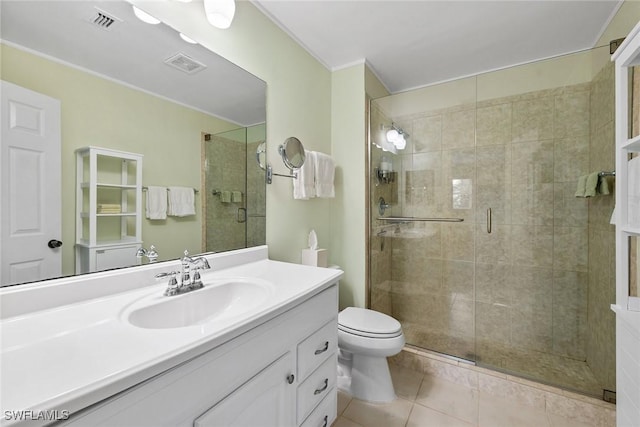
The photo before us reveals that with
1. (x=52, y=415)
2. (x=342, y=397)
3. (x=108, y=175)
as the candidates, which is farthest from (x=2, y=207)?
(x=342, y=397)

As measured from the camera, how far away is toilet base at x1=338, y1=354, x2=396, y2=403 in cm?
158

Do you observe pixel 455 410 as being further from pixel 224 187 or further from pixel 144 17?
pixel 144 17

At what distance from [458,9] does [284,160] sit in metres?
1.32

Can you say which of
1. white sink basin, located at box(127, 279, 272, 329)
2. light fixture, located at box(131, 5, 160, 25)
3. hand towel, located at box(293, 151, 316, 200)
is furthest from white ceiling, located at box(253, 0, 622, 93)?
white sink basin, located at box(127, 279, 272, 329)

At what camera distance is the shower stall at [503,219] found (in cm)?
175

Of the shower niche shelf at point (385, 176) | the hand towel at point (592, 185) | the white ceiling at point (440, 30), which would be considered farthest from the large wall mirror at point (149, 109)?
the hand towel at point (592, 185)

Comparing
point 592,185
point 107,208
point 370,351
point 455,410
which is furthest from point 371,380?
point 592,185

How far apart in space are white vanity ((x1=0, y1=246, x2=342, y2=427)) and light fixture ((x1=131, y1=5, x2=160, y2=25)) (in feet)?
3.12

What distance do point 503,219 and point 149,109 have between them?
7.73 feet

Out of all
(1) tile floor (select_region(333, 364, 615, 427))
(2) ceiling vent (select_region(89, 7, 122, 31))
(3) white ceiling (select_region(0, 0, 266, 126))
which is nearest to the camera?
(3) white ceiling (select_region(0, 0, 266, 126))

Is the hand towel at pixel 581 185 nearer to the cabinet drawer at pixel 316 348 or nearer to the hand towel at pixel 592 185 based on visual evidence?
the hand towel at pixel 592 185

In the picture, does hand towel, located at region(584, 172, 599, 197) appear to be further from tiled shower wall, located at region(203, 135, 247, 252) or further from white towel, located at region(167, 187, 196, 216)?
white towel, located at region(167, 187, 196, 216)

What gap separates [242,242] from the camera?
145cm

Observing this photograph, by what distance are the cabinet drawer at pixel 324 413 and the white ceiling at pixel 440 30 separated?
200cm
